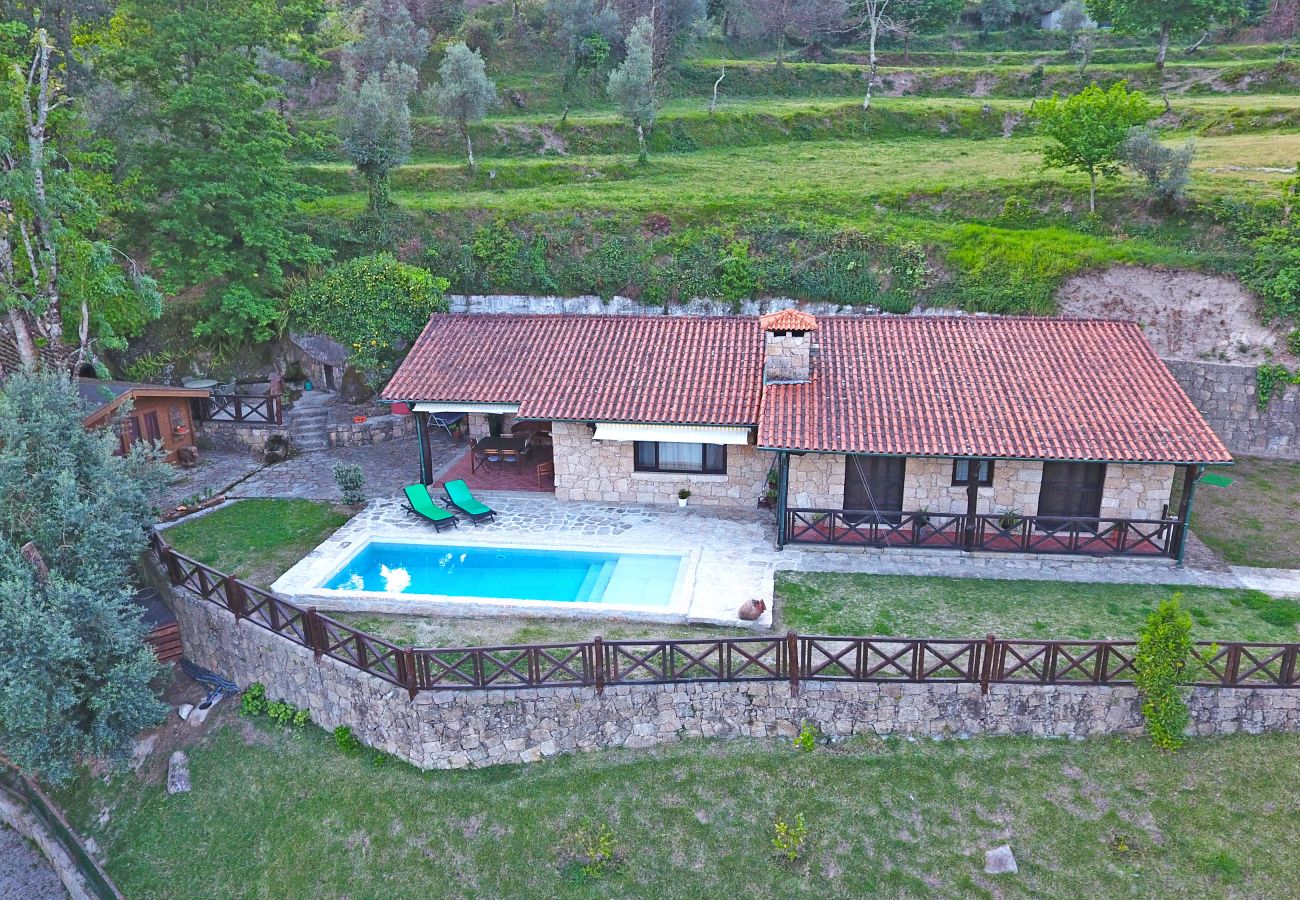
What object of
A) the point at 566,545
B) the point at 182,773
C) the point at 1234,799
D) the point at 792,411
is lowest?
the point at 182,773

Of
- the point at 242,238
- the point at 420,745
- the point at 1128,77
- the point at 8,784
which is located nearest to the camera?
the point at 420,745

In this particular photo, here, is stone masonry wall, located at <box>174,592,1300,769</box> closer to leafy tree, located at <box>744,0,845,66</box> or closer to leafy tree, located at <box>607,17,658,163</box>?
leafy tree, located at <box>607,17,658,163</box>

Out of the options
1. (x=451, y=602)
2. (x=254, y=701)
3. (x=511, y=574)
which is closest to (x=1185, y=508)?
(x=511, y=574)

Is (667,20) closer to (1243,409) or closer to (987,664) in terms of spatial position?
(1243,409)

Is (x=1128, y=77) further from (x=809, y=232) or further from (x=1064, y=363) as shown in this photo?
→ (x=1064, y=363)

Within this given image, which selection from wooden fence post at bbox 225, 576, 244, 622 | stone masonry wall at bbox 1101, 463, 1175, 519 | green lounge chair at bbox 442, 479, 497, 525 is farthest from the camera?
green lounge chair at bbox 442, 479, 497, 525

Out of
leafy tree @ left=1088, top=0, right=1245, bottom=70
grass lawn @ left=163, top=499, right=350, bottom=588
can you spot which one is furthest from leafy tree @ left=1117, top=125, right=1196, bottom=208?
grass lawn @ left=163, top=499, right=350, bottom=588

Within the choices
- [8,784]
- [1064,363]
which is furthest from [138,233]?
[1064,363]
